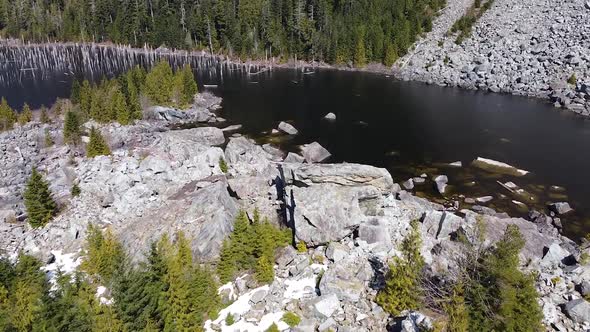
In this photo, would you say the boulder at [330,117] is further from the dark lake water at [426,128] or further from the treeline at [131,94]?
the treeline at [131,94]


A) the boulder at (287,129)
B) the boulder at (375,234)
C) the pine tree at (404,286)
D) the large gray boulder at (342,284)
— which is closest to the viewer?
the pine tree at (404,286)

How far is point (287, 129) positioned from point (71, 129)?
32435 millimetres

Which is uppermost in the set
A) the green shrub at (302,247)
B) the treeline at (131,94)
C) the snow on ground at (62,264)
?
the treeline at (131,94)

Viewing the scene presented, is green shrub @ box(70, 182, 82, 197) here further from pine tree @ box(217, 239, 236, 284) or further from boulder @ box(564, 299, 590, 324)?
boulder @ box(564, 299, 590, 324)

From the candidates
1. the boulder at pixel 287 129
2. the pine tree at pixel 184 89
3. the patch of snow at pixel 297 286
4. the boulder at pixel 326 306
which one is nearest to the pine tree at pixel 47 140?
the pine tree at pixel 184 89

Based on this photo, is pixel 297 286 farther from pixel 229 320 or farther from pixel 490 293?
pixel 490 293

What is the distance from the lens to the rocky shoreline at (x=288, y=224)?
26672 mm

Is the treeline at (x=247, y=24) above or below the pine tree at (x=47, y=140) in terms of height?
above

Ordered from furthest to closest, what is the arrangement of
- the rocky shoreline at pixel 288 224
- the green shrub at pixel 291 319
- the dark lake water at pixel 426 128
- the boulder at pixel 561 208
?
the dark lake water at pixel 426 128
the boulder at pixel 561 208
the rocky shoreline at pixel 288 224
the green shrub at pixel 291 319

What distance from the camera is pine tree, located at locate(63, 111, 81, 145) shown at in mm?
60844

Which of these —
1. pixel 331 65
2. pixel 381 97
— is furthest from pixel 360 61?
pixel 381 97

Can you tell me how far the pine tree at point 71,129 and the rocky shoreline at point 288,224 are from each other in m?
6.18

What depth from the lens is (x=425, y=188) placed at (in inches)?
2057

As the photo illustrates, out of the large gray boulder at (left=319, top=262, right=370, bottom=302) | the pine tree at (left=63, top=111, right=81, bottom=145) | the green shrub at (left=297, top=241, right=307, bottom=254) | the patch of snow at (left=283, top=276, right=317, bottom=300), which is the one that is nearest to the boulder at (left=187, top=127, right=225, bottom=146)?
the pine tree at (left=63, top=111, right=81, bottom=145)
